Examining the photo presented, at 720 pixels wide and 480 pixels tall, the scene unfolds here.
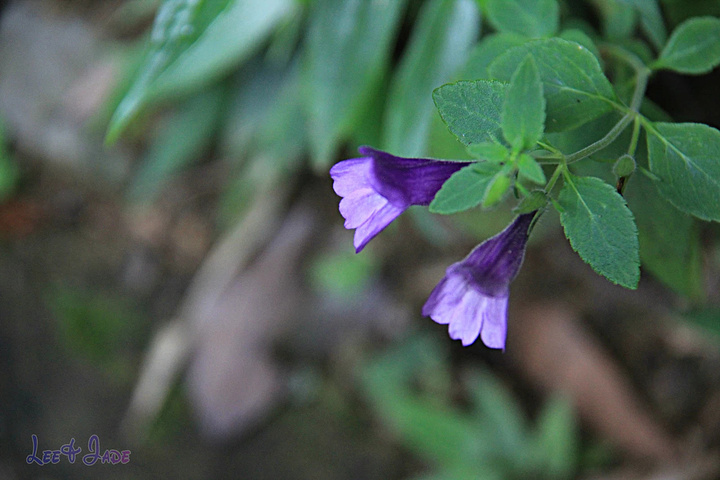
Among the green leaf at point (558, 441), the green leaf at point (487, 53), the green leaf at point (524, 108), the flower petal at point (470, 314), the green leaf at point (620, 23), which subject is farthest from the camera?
the green leaf at point (558, 441)

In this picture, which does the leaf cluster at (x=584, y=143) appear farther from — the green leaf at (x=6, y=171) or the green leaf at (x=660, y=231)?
the green leaf at (x=6, y=171)

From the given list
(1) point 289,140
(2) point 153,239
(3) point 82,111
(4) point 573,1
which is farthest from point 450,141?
(3) point 82,111

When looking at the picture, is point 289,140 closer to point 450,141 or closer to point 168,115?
point 168,115

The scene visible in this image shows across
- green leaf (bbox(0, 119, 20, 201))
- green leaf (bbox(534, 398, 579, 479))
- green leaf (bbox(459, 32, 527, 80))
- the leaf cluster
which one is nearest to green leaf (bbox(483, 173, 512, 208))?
the leaf cluster

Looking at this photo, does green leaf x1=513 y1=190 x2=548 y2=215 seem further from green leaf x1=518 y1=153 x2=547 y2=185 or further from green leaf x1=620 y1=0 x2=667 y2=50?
green leaf x1=620 y1=0 x2=667 y2=50

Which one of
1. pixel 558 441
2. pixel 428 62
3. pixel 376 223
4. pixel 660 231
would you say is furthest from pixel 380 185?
pixel 558 441

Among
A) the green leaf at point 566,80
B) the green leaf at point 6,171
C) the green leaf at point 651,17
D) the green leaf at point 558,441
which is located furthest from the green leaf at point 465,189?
the green leaf at point 6,171
